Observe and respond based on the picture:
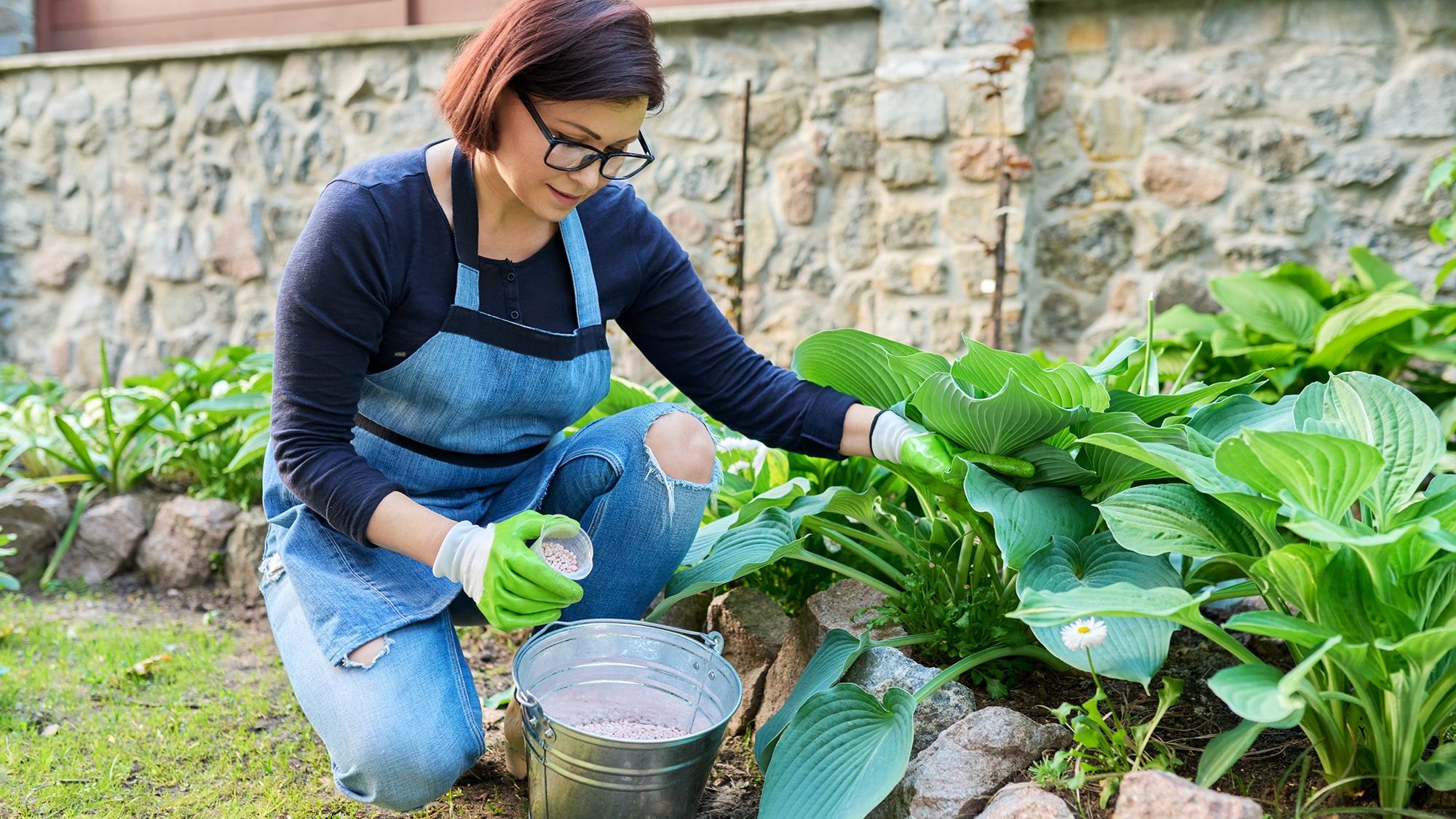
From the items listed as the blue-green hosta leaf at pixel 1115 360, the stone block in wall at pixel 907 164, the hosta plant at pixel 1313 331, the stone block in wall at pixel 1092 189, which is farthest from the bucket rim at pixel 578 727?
the stone block in wall at pixel 1092 189

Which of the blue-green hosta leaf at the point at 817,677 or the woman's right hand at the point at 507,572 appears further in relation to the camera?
the blue-green hosta leaf at the point at 817,677

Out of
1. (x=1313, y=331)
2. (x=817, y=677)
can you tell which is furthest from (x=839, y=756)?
(x=1313, y=331)

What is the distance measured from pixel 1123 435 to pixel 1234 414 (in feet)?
0.83

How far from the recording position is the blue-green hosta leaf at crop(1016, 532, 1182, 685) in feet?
3.70

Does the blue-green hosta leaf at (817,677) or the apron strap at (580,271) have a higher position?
the apron strap at (580,271)

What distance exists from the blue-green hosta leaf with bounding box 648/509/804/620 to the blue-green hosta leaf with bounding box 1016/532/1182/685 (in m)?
0.33

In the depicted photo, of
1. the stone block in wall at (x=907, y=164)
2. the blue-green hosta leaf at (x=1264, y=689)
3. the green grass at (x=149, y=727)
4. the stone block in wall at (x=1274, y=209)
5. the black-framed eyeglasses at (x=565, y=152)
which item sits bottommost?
the green grass at (x=149, y=727)

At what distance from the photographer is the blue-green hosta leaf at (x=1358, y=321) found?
7.25 ft

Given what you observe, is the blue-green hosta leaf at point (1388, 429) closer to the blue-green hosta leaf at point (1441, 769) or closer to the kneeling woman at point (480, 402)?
the blue-green hosta leaf at point (1441, 769)

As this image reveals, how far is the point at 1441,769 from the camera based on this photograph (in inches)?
42.3

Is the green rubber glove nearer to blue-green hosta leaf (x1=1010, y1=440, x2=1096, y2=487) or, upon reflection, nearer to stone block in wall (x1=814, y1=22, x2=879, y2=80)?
blue-green hosta leaf (x1=1010, y1=440, x2=1096, y2=487)

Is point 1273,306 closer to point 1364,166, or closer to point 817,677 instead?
point 1364,166

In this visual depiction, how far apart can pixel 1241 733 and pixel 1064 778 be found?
194mm

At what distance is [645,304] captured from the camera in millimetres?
1663
